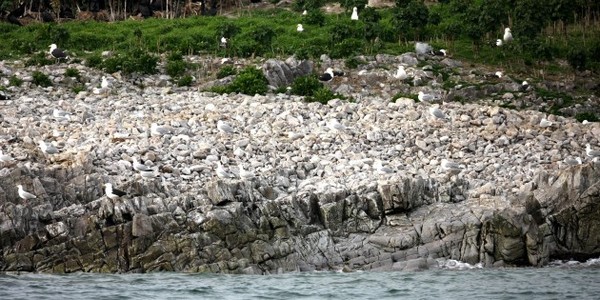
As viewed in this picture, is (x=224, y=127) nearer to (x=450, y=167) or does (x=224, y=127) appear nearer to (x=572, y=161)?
(x=450, y=167)

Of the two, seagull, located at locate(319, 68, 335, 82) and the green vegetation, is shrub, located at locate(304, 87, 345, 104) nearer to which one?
the green vegetation

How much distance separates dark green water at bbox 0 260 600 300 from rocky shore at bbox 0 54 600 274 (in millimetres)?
558

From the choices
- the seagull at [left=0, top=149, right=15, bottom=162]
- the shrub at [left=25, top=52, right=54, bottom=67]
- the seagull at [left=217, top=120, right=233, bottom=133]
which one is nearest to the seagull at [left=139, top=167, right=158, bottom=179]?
the seagull at [left=0, top=149, right=15, bottom=162]

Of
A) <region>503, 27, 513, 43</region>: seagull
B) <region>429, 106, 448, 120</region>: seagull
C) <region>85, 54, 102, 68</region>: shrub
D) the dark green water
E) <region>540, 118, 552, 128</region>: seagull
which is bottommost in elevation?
the dark green water

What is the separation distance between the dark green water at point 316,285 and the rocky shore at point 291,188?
0.56 meters

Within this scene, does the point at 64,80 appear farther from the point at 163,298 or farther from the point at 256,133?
the point at 163,298

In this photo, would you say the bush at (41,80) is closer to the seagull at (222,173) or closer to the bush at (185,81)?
the bush at (185,81)

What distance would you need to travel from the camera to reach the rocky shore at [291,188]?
2703 cm

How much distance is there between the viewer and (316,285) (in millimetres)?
26188

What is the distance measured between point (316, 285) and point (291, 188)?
14.5ft

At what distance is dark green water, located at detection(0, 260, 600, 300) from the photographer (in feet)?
81.5

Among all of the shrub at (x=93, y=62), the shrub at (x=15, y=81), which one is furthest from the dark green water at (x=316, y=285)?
the shrub at (x=93, y=62)

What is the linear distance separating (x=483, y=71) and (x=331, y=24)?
844cm

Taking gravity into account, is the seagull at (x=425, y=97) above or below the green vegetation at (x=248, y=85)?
below
